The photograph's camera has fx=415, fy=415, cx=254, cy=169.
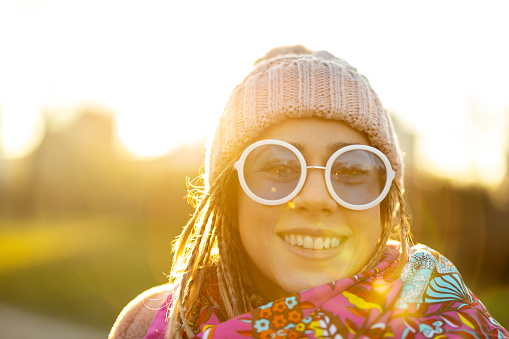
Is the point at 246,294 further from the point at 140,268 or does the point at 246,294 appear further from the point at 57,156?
the point at 57,156

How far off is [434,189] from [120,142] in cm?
2322

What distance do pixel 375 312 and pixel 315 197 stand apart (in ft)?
1.76

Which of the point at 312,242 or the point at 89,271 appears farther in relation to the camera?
the point at 89,271

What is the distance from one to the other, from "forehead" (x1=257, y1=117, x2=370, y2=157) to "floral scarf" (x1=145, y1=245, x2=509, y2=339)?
609 mm

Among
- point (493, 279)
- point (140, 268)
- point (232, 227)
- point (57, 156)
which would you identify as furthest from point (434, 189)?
point (57, 156)

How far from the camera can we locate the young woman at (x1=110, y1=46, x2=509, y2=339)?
1.70m

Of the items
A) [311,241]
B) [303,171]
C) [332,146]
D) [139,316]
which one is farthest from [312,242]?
[139,316]

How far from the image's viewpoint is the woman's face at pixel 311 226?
1.91 metres

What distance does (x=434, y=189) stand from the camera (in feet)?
31.7

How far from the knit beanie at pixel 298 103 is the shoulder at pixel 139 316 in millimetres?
794

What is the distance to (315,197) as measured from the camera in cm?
187

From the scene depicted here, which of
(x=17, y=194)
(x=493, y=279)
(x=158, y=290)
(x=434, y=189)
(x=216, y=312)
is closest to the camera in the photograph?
(x=216, y=312)

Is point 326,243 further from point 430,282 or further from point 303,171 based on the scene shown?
point 430,282

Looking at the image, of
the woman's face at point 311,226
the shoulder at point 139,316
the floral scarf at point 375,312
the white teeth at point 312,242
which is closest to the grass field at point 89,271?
the shoulder at point 139,316
